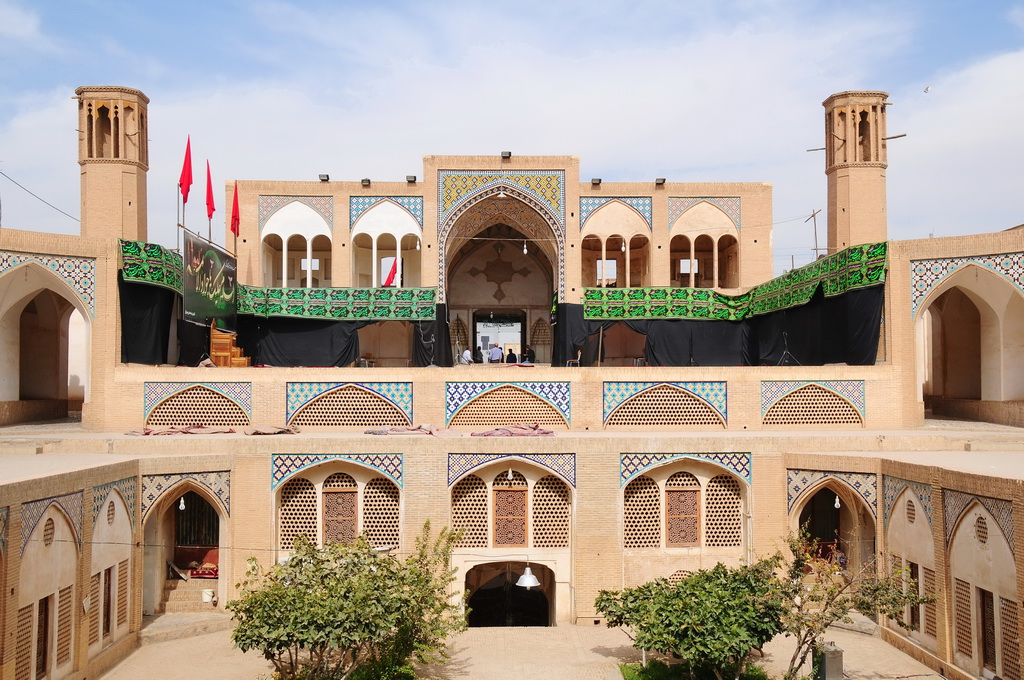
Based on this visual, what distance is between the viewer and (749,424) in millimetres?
15711

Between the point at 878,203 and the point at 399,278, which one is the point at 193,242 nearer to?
the point at 399,278

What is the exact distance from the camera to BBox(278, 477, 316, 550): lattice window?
45.5 feet

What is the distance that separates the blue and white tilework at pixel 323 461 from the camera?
1362 centimetres

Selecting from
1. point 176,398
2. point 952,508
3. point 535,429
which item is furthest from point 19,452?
point 952,508

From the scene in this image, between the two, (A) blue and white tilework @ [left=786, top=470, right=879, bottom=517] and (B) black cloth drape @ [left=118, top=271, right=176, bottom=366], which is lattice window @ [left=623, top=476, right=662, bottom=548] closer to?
(A) blue and white tilework @ [left=786, top=470, right=879, bottom=517]

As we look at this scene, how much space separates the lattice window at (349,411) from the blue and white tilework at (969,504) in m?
8.66

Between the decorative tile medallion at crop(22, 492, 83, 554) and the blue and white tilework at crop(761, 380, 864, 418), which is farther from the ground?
the blue and white tilework at crop(761, 380, 864, 418)

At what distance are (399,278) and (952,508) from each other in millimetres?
15922

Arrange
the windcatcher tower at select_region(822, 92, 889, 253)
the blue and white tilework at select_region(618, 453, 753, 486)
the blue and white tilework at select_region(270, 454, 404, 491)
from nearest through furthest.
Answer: the blue and white tilework at select_region(270, 454, 404, 491) → the blue and white tilework at select_region(618, 453, 753, 486) → the windcatcher tower at select_region(822, 92, 889, 253)

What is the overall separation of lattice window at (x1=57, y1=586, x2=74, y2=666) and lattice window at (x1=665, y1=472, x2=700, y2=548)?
8.48 metres

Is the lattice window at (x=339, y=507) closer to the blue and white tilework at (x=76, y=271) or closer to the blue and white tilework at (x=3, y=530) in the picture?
the blue and white tilework at (x=3, y=530)

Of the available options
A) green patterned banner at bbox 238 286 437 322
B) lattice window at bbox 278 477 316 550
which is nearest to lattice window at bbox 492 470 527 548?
lattice window at bbox 278 477 316 550

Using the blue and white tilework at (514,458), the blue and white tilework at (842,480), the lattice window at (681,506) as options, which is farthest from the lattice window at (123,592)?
the blue and white tilework at (842,480)

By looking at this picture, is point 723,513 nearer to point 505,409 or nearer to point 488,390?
point 505,409
